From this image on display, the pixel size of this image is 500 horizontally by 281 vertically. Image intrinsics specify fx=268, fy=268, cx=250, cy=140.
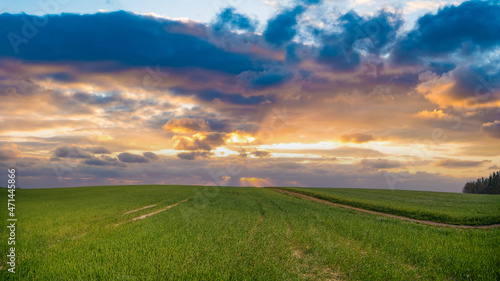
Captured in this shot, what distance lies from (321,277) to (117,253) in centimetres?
926

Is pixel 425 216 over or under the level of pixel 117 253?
under

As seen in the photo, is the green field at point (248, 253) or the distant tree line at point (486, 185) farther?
the distant tree line at point (486, 185)

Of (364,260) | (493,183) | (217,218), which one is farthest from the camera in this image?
(493,183)

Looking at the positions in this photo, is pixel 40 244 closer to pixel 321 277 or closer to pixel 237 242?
pixel 237 242

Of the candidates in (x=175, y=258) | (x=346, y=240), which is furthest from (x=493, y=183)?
(x=175, y=258)

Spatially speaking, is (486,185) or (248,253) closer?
(248,253)

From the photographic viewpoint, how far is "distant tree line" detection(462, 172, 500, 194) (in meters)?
116

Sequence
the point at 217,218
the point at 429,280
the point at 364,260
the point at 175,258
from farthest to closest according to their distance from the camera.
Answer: the point at 217,218 < the point at 364,260 < the point at 175,258 < the point at 429,280

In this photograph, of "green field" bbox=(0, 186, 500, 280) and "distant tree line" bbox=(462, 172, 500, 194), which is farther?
"distant tree line" bbox=(462, 172, 500, 194)

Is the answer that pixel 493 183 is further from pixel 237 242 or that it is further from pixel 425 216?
pixel 237 242

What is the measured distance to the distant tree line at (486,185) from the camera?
11629 cm

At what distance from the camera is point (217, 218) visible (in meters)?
24.0

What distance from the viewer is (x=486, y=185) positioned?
127 metres

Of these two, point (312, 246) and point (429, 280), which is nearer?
point (429, 280)
